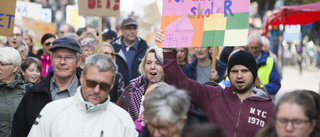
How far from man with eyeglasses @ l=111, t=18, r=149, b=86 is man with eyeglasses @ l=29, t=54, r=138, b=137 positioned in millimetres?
4445

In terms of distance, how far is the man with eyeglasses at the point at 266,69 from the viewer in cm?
796

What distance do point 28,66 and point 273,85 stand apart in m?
3.81

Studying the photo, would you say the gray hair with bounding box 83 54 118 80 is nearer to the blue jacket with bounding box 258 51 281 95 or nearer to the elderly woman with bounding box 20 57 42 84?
the elderly woman with bounding box 20 57 42 84

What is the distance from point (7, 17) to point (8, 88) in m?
1.32

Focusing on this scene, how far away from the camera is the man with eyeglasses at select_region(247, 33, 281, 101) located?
313 inches

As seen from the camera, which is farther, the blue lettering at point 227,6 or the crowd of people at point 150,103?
the blue lettering at point 227,6

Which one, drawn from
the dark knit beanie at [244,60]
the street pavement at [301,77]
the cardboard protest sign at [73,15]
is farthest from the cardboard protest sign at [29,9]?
the street pavement at [301,77]

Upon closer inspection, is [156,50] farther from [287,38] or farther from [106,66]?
[287,38]

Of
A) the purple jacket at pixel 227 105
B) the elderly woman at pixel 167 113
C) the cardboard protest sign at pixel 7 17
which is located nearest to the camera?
the elderly woman at pixel 167 113

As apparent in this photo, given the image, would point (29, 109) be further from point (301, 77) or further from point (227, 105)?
point (301, 77)

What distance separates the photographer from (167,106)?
2.98m

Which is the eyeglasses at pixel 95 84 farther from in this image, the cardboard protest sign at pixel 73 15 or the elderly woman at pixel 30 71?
the cardboard protest sign at pixel 73 15

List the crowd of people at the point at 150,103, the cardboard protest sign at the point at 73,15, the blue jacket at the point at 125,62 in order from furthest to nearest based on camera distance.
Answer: the cardboard protest sign at the point at 73,15 → the blue jacket at the point at 125,62 → the crowd of people at the point at 150,103

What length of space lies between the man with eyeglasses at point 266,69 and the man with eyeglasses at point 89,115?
15.1 ft
